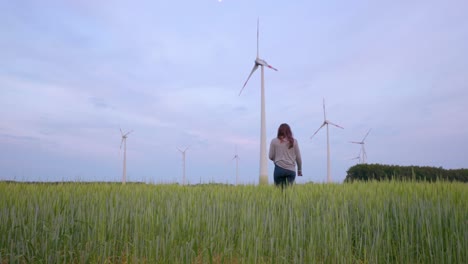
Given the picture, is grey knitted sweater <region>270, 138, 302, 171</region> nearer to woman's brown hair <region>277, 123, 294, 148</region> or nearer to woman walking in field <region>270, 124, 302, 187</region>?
woman walking in field <region>270, 124, 302, 187</region>

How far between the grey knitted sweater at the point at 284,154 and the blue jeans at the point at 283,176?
0.10 m

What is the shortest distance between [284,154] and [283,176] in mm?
666

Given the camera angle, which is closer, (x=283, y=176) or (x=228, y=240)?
(x=228, y=240)

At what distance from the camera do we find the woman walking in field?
31.3ft

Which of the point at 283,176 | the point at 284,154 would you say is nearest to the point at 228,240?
the point at 284,154

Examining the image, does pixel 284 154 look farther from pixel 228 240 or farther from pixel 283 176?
pixel 228 240

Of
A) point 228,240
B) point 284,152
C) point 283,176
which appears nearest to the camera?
point 228,240

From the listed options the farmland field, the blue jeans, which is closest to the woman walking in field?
the blue jeans

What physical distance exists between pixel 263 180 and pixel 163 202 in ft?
44.7

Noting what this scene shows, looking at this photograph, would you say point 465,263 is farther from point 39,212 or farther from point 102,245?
point 39,212

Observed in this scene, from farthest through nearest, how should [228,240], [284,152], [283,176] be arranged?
1. [283,176]
2. [284,152]
3. [228,240]

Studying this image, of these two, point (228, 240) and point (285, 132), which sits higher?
point (285, 132)

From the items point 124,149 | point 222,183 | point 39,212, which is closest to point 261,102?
point 222,183

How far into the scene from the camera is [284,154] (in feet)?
31.3
